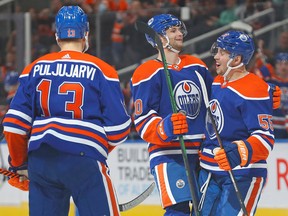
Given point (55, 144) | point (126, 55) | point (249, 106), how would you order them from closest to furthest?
point (55, 144) → point (249, 106) → point (126, 55)

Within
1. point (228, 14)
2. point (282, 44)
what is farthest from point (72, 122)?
point (228, 14)

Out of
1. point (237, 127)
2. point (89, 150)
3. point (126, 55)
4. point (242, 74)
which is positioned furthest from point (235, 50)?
point (126, 55)

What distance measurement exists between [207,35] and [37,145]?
594 cm

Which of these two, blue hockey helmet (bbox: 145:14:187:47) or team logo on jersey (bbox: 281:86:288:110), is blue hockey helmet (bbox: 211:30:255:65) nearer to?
blue hockey helmet (bbox: 145:14:187:47)

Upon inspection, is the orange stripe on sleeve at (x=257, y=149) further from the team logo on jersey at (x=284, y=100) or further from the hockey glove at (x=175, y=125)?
the team logo on jersey at (x=284, y=100)

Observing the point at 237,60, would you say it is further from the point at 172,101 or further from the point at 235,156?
the point at 235,156

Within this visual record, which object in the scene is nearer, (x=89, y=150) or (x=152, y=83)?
(x=89, y=150)

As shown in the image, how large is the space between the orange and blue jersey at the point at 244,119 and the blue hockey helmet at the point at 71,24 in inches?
34.0

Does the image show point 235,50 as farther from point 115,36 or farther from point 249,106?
point 115,36

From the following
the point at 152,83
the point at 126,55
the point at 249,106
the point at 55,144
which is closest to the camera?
the point at 55,144

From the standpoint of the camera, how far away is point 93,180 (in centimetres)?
392

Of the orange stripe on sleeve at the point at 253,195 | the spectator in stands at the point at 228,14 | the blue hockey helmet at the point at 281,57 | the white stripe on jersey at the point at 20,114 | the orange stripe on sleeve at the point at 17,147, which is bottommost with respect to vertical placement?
the orange stripe on sleeve at the point at 253,195

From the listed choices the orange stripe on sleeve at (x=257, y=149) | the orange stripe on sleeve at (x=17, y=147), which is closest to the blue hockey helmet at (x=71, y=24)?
the orange stripe on sleeve at (x=17, y=147)

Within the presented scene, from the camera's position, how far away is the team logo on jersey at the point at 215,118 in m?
4.54
